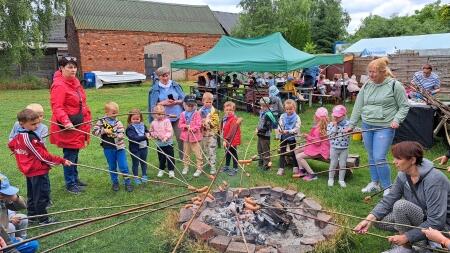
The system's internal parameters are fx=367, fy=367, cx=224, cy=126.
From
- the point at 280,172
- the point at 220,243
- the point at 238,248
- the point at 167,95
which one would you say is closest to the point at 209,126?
the point at 167,95

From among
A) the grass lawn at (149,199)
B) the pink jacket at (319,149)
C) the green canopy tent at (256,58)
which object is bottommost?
the grass lawn at (149,199)

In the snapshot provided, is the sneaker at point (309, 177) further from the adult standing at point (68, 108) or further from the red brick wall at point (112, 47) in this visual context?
the red brick wall at point (112, 47)

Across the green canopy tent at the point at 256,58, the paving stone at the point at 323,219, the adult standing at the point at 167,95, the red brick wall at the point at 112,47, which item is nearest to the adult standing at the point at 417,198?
the paving stone at the point at 323,219

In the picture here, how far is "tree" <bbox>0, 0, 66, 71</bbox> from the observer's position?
1773cm

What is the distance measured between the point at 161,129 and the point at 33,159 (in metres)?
1.83

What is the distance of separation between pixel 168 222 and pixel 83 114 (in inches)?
82.0

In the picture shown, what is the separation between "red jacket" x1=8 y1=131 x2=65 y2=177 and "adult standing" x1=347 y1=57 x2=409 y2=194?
3.52m

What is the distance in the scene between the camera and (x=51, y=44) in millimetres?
25125

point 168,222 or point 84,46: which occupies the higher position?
point 84,46

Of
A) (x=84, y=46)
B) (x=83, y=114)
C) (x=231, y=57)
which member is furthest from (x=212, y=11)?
(x=83, y=114)

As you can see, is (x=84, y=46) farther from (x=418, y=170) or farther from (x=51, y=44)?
(x=418, y=170)

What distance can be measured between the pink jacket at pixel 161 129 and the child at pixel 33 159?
5.08 feet

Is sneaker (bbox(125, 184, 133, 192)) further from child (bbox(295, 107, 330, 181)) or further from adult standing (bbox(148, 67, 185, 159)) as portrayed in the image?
child (bbox(295, 107, 330, 181))

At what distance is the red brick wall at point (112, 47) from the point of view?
22359mm
